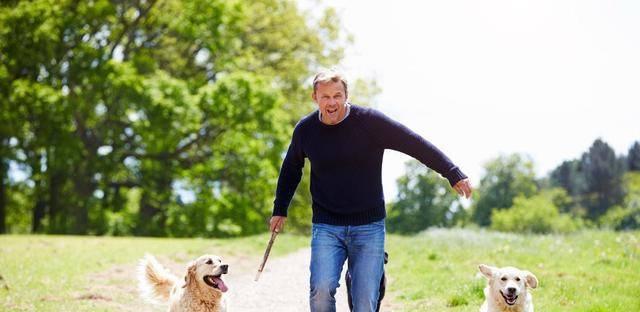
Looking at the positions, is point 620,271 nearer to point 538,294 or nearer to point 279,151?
point 538,294

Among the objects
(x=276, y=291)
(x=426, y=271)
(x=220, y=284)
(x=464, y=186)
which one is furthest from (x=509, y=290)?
(x=426, y=271)

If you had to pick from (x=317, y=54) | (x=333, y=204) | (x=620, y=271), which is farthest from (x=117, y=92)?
(x=333, y=204)

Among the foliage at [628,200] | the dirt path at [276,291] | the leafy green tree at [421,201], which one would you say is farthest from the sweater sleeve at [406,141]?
the leafy green tree at [421,201]

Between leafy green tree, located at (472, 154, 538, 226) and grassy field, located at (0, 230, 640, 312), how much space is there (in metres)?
61.4

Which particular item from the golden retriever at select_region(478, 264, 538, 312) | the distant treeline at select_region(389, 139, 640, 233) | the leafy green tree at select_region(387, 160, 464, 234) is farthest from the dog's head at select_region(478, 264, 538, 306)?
the leafy green tree at select_region(387, 160, 464, 234)

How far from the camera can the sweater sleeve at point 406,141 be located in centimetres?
577

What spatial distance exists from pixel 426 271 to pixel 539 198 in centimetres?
6614

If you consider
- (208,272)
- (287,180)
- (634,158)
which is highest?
(634,158)

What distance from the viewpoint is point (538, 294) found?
9969 millimetres

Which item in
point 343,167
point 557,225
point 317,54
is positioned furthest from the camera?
point 557,225

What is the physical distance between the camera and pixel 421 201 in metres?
66.5

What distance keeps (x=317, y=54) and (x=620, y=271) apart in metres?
30.5

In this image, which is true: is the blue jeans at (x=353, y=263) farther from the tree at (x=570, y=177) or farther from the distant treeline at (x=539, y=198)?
the tree at (x=570, y=177)

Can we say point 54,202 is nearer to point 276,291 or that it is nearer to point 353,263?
point 276,291
